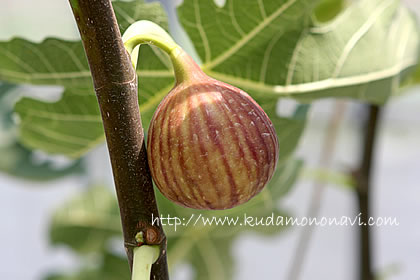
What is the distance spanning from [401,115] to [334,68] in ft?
7.41

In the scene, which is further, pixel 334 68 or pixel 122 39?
pixel 334 68

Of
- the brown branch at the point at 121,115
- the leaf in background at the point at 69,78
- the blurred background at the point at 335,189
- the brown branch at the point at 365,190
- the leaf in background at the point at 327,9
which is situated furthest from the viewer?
the blurred background at the point at 335,189

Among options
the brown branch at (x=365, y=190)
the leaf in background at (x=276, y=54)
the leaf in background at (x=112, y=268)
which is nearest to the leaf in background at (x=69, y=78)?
the leaf in background at (x=276, y=54)

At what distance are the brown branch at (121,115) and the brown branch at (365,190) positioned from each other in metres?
0.58

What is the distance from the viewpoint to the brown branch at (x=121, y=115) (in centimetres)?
31

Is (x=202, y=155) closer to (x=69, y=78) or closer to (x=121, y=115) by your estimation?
(x=121, y=115)

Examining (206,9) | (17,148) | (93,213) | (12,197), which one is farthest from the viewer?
(12,197)

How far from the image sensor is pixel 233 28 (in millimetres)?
565

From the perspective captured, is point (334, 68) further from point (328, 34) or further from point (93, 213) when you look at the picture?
point (93, 213)

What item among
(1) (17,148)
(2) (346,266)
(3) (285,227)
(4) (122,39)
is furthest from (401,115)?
(4) (122,39)

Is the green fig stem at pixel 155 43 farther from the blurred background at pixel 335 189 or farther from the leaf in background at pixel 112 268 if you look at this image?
the blurred background at pixel 335 189

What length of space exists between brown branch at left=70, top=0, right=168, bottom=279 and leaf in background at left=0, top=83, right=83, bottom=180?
→ 1016mm

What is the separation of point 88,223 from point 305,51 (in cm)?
97

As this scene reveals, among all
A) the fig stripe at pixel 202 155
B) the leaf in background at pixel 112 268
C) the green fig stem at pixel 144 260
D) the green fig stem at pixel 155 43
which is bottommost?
the leaf in background at pixel 112 268
